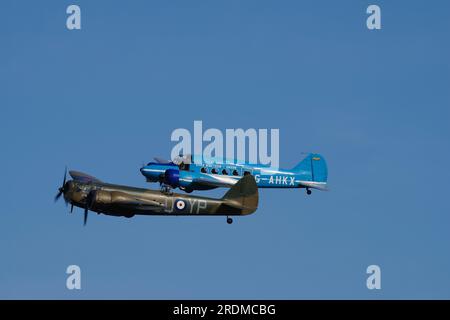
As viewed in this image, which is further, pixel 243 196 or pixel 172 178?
pixel 172 178

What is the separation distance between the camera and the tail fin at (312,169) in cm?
11369

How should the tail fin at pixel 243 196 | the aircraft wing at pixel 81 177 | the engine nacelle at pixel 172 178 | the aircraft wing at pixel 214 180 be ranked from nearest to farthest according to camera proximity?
the tail fin at pixel 243 196 < the aircraft wing at pixel 81 177 < the engine nacelle at pixel 172 178 < the aircraft wing at pixel 214 180

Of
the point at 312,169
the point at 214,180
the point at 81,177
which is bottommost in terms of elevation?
the point at 81,177

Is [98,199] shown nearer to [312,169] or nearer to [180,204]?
[180,204]

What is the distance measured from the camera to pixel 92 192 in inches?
3932

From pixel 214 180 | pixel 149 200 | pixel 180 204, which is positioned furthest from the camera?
pixel 214 180

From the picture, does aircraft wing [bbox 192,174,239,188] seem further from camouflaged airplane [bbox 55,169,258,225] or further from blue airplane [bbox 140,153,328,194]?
camouflaged airplane [bbox 55,169,258,225]

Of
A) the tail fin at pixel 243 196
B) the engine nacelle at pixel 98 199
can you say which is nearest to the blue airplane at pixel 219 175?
the tail fin at pixel 243 196

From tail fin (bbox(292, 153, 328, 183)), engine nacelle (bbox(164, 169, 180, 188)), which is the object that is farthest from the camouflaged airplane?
tail fin (bbox(292, 153, 328, 183))

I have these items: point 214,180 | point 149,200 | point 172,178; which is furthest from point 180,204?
point 214,180

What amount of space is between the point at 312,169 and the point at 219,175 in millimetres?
7623

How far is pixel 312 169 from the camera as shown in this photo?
4493 inches

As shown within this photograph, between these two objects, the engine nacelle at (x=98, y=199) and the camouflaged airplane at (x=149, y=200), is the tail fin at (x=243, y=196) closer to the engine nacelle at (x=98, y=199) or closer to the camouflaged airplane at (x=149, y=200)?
the camouflaged airplane at (x=149, y=200)
